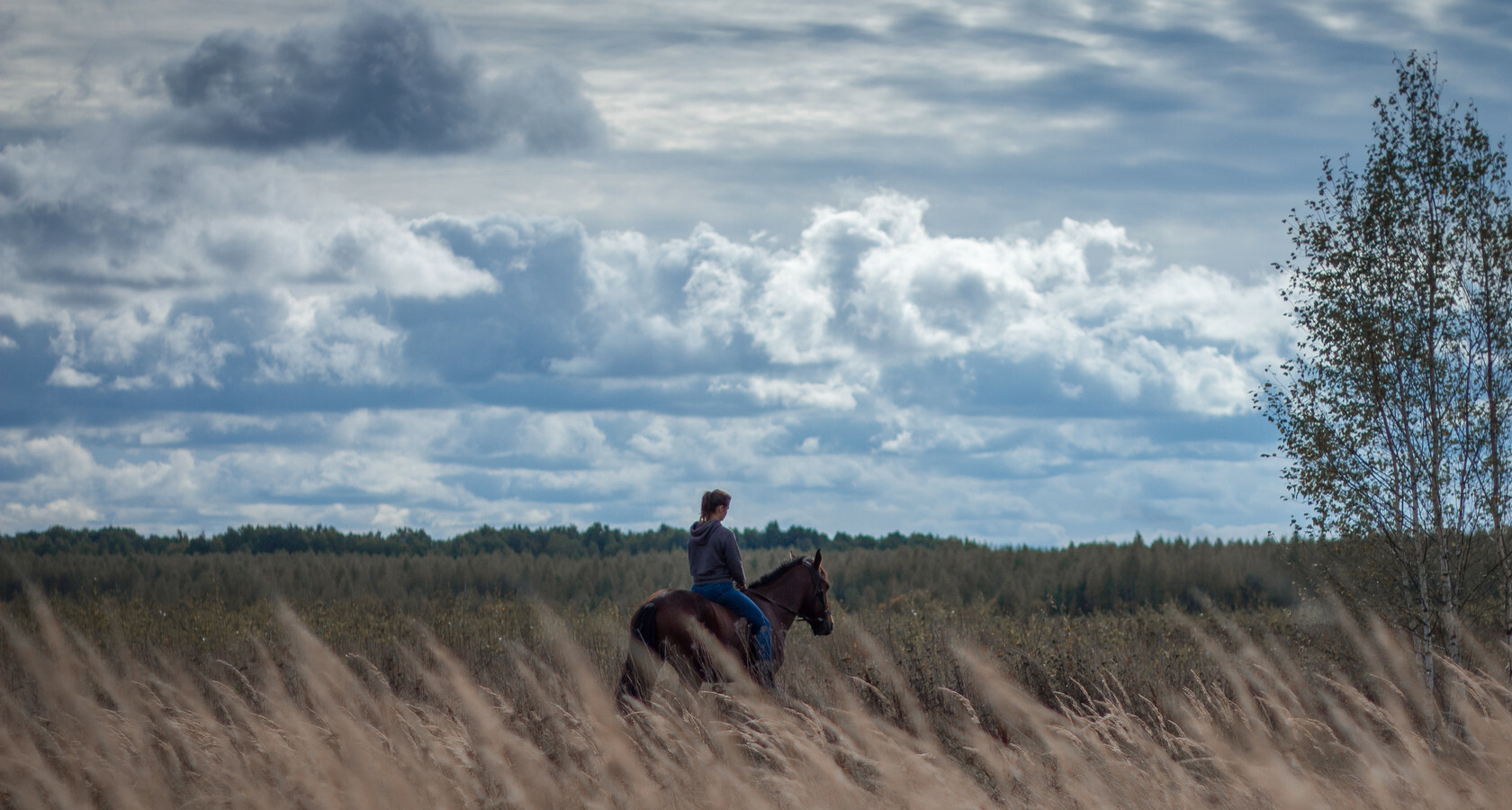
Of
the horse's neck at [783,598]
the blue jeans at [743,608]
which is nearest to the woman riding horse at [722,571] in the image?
the blue jeans at [743,608]

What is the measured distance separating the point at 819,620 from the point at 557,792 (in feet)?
21.3

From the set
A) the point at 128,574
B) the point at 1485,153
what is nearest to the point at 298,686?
the point at 1485,153

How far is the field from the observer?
6.83 meters

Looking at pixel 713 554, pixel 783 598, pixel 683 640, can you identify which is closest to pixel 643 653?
pixel 683 640

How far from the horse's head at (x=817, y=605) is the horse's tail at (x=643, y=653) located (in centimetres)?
191

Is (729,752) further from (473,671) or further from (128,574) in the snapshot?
(128,574)

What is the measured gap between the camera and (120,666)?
2062 centimetres

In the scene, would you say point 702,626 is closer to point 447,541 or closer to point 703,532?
point 703,532

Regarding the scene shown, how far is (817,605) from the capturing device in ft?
42.5

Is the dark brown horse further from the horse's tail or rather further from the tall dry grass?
the tall dry grass

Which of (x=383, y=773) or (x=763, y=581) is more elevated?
(x=763, y=581)

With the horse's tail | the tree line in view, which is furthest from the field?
the tree line

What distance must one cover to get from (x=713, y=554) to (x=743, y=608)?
0.66 m

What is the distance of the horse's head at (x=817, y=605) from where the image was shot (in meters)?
12.9
